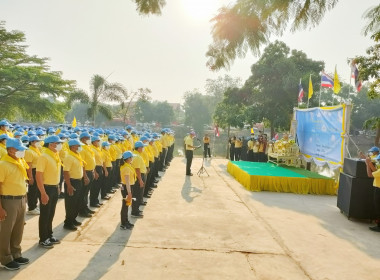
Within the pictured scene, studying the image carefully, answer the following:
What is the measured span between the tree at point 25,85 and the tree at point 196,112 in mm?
44555

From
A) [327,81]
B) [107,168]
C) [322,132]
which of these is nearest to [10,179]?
[107,168]

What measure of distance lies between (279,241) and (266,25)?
4209 mm

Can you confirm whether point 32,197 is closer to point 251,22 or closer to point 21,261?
point 21,261

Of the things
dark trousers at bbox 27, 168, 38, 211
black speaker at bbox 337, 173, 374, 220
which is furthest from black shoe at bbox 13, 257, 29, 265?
black speaker at bbox 337, 173, 374, 220

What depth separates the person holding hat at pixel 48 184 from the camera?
15.9ft

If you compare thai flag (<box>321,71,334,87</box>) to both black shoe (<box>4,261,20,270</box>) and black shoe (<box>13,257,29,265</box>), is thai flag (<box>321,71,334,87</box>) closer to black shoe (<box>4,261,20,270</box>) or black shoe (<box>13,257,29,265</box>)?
black shoe (<box>13,257,29,265</box>)

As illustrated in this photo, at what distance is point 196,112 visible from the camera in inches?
2803

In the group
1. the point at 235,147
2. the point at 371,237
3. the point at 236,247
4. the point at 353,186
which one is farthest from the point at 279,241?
the point at 235,147

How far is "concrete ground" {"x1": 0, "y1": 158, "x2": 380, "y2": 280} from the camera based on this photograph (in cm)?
431

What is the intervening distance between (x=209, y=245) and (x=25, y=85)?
86.3 ft

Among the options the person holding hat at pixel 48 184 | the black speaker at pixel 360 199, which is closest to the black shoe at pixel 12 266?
the person holding hat at pixel 48 184

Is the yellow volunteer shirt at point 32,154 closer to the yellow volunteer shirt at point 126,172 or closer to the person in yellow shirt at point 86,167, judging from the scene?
the person in yellow shirt at point 86,167

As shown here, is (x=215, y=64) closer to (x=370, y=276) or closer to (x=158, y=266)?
(x=158, y=266)

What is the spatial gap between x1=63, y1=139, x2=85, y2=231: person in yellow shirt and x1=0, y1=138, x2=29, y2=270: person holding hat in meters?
1.41
